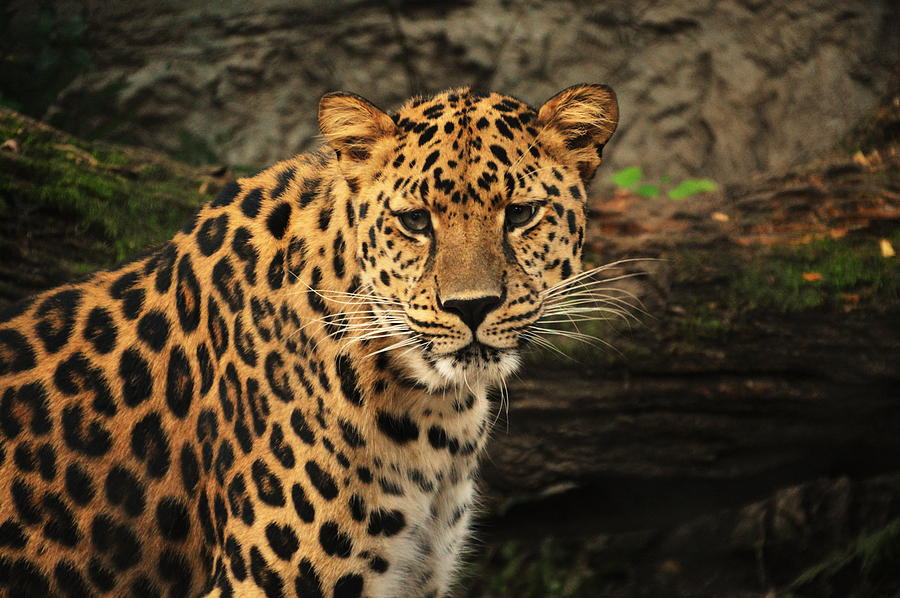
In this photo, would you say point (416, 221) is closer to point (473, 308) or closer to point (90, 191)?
point (473, 308)

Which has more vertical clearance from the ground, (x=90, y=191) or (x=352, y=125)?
(x=352, y=125)

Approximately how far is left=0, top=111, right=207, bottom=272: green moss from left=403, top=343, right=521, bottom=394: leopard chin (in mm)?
3418

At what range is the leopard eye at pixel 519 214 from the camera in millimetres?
4500

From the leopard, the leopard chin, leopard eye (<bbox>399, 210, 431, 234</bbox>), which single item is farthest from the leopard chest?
leopard eye (<bbox>399, 210, 431, 234</bbox>)

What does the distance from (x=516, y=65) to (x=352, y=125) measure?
970 cm

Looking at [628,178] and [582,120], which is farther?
[628,178]

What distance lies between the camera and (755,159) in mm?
13609

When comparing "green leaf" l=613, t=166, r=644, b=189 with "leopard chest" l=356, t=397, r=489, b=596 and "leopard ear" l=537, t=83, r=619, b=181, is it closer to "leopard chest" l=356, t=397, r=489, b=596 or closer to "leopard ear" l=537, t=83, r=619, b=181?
"leopard ear" l=537, t=83, r=619, b=181

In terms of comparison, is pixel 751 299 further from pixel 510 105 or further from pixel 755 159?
pixel 755 159

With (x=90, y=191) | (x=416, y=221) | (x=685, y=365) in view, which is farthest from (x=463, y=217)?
(x=90, y=191)

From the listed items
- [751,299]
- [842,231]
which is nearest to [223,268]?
[751,299]

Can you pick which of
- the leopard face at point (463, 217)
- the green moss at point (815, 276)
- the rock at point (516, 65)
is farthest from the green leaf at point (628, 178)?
the leopard face at point (463, 217)

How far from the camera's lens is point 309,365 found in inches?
179

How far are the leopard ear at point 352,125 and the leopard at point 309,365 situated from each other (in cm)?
1
